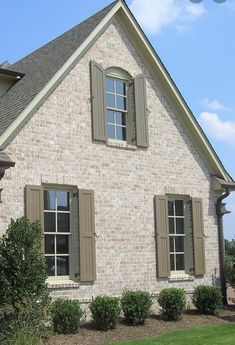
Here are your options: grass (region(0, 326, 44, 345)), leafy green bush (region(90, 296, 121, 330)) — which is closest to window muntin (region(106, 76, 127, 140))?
leafy green bush (region(90, 296, 121, 330))

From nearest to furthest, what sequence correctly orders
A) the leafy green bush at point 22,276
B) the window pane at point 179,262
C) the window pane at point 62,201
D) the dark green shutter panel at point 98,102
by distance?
the leafy green bush at point 22,276
the window pane at point 62,201
the dark green shutter panel at point 98,102
the window pane at point 179,262

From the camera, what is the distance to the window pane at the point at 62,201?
12702mm

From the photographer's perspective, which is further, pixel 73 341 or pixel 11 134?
pixel 11 134

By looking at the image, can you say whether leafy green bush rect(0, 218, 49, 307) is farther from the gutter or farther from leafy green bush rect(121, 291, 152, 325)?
the gutter

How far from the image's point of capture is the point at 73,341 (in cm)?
1078

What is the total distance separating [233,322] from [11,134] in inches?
268

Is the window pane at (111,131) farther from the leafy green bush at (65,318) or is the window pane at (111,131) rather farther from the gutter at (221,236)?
the leafy green bush at (65,318)

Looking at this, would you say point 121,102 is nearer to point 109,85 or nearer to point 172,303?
point 109,85

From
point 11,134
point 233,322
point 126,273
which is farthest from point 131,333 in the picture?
point 11,134

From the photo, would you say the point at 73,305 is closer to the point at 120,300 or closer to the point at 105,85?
the point at 120,300

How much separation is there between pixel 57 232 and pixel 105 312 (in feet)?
6.81

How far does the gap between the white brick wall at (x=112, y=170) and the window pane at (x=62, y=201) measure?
36 cm

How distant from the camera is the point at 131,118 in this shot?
14.6 m

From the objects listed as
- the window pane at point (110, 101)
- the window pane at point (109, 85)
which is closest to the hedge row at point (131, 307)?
the window pane at point (110, 101)
